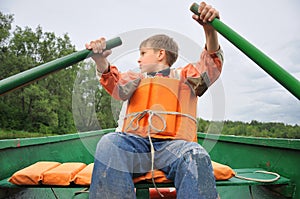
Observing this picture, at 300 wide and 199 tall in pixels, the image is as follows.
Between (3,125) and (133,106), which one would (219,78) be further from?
(3,125)

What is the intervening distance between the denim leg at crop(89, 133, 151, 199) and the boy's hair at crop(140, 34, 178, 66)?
342 mm

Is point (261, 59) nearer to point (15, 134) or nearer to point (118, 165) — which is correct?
point (118, 165)

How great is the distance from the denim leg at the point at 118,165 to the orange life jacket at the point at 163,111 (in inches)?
2.7

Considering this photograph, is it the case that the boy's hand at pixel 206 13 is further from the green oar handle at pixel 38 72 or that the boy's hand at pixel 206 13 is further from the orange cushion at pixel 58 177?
the orange cushion at pixel 58 177

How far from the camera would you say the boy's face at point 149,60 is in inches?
41.8

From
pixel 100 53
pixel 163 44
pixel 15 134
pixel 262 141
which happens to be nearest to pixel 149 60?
pixel 163 44

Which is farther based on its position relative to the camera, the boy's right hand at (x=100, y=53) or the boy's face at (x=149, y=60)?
the boy's face at (x=149, y=60)

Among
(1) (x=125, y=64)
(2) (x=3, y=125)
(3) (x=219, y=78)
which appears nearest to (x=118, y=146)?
(1) (x=125, y=64)

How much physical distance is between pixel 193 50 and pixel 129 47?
0.23 m

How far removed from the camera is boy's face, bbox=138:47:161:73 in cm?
106

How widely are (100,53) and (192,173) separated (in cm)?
51

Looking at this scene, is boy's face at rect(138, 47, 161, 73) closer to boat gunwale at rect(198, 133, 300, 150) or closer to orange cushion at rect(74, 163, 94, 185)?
boat gunwale at rect(198, 133, 300, 150)

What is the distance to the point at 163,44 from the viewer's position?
1.03m


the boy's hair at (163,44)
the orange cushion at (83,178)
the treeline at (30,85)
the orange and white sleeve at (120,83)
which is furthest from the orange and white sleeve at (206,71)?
the treeline at (30,85)
